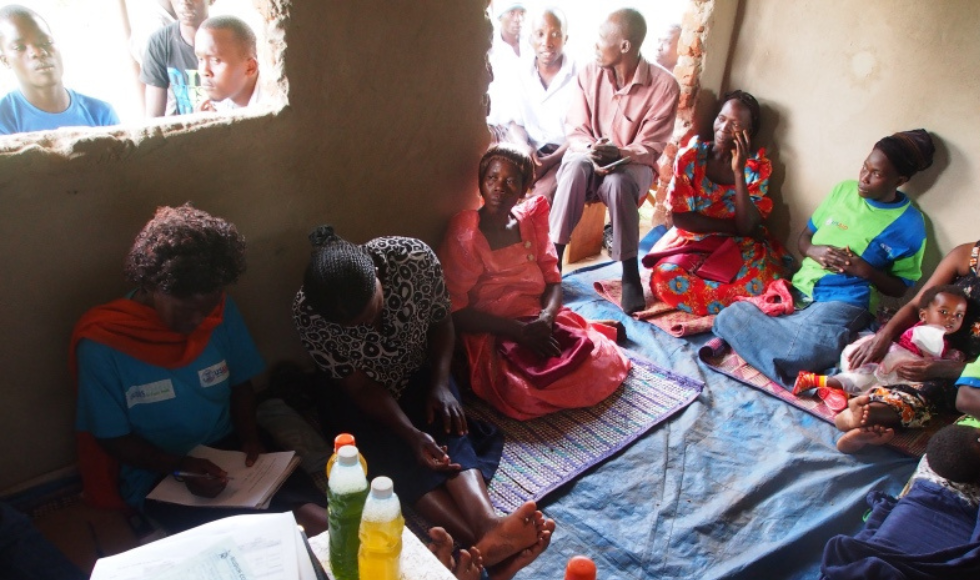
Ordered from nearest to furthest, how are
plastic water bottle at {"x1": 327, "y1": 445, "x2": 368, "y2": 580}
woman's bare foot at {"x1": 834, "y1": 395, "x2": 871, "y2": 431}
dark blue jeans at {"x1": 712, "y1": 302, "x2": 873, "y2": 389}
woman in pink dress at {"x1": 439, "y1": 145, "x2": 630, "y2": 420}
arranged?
plastic water bottle at {"x1": 327, "y1": 445, "x2": 368, "y2": 580} → woman's bare foot at {"x1": 834, "y1": 395, "x2": 871, "y2": 431} → woman in pink dress at {"x1": 439, "y1": 145, "x2": 630, "y2": 420} → dark blue jeans at {"x1": 712, "y1": 302, "x2": 873, "y2": 389}

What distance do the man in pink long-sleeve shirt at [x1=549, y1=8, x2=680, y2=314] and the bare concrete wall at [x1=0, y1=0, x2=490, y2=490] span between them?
812mm

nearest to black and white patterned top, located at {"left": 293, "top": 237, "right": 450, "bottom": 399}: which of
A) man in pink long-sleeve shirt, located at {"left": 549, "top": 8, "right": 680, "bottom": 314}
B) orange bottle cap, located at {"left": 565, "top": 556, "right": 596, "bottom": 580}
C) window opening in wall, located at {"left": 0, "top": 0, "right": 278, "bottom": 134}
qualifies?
window opening in wall, located at {"left": 0, "top": 0, "right": 278, "bottom": 134}

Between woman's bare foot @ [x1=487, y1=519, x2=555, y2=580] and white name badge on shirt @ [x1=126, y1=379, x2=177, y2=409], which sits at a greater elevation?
white name badge on shirt @ [x1=126, y1=379, x2=177, y2=409]

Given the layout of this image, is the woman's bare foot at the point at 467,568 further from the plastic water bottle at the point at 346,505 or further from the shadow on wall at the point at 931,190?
the shadow on wall at the point at 931,190

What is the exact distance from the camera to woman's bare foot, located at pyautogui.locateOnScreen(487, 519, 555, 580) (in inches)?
63.9

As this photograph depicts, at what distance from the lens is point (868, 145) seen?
3260mm

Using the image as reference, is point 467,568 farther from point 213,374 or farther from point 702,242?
point 702,242

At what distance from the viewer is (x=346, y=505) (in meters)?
1.11

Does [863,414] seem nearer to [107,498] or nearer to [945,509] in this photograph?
[945,509]

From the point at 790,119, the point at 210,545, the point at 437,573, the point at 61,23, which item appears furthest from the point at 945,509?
the point at 61,23

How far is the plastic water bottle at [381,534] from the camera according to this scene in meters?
1.05

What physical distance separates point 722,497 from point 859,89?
2346 millimetres

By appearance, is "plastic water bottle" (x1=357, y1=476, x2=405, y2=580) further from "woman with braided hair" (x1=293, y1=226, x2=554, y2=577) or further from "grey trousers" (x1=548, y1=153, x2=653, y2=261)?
"grey trousers" (x1=548, y1=153, x2=653, y2=261)

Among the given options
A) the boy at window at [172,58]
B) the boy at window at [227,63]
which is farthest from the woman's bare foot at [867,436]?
the boy at window at [172,58]
